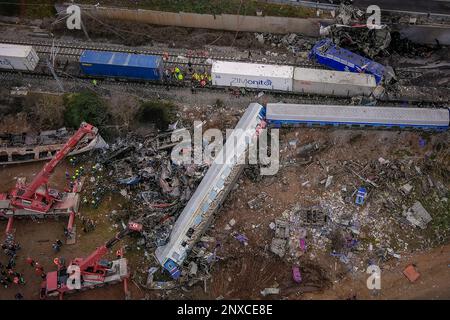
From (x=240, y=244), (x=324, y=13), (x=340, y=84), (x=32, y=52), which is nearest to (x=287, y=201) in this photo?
(x=240, y=244)

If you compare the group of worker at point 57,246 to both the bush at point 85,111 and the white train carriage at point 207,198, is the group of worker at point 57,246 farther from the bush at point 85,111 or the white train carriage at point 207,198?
the bush at point 85,111

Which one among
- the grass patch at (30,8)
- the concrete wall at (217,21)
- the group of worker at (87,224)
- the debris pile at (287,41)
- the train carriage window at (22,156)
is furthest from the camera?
the grass patch at (30,8)

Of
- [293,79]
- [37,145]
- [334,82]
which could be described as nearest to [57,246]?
[37,145]

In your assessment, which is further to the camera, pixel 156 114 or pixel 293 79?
pixel 156 114

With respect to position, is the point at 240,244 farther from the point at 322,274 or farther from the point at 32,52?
the point at 32,52

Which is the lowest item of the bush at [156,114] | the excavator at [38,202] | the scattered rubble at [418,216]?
the scattered rubble at [418,216]

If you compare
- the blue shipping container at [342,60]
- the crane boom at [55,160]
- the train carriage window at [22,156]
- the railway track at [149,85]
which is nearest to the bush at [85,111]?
the railway track at [149,85]

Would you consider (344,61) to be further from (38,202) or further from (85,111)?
(38,202)
